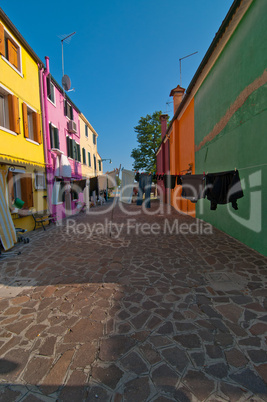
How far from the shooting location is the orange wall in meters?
10.8

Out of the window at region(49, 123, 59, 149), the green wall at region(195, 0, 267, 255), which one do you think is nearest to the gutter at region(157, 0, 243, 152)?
the green wall at region(195, 0, 267, 255)

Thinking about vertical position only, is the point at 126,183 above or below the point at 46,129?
below

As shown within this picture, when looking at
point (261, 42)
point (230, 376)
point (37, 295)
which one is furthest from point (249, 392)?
point (261, 42)

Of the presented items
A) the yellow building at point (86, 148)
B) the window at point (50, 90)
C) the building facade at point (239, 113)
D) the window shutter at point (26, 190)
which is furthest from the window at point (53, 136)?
the building facade at point (239, 113)

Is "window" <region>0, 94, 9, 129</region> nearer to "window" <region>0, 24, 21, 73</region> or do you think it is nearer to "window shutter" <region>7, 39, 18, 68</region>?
"window" <region>0, 24, 21, 73</region>

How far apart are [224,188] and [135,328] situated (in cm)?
362

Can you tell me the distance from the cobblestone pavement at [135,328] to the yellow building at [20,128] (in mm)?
3408

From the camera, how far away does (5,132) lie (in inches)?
282

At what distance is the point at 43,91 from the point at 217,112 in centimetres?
813

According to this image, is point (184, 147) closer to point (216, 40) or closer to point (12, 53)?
point (216, 40)

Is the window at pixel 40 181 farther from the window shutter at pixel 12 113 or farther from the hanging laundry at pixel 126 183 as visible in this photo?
the hanging laundry at pixel 126 183

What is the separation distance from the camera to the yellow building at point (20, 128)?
726cm

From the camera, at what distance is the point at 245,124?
5555mm

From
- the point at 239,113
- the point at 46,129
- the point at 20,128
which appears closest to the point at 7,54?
the point at 20,128
